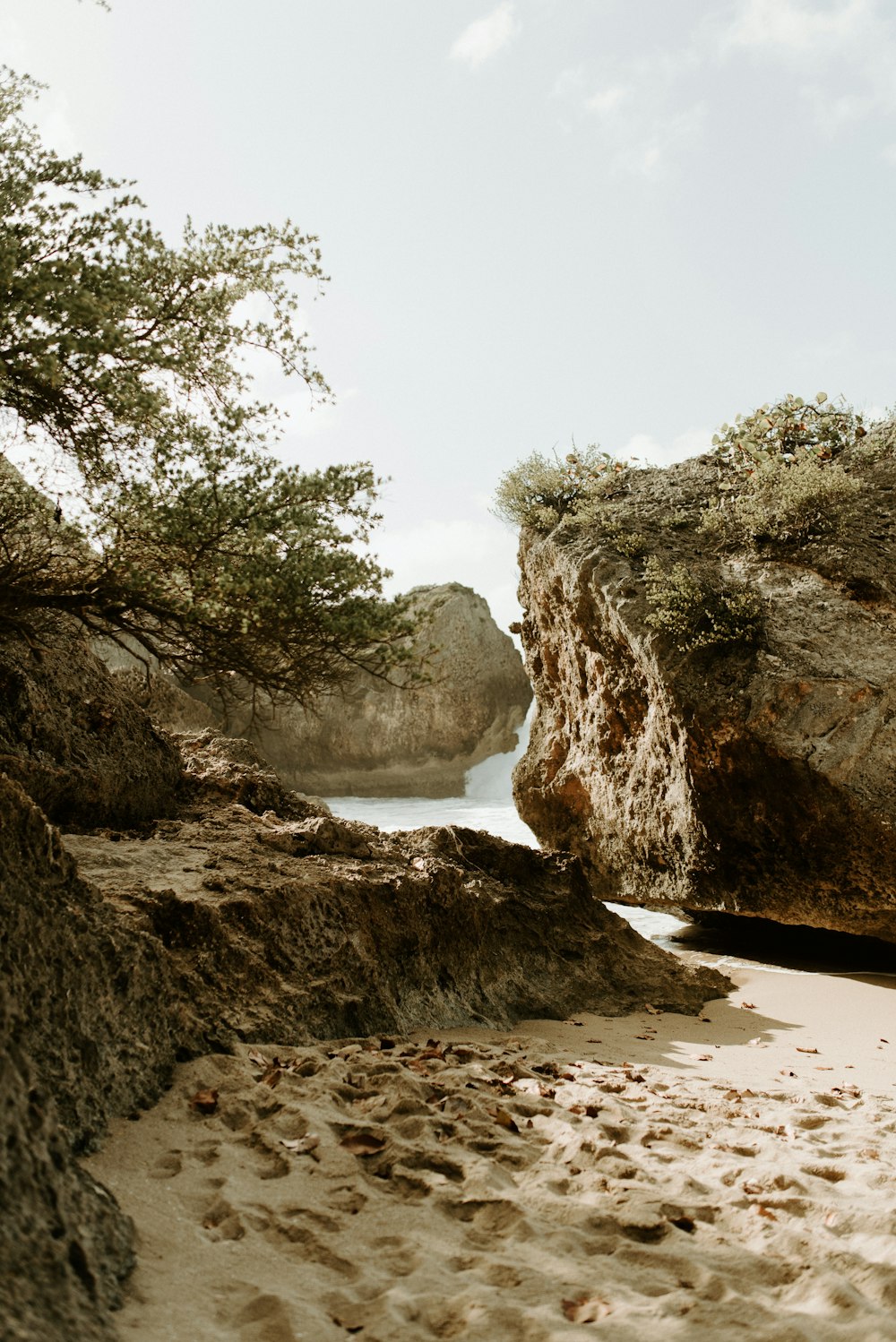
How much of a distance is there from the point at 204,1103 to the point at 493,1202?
1.31 m

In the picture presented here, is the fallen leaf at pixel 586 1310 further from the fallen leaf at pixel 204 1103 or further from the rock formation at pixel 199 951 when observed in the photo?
the fallen leaf at pixel 204 1103

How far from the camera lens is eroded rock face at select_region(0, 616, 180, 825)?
639 centimetres

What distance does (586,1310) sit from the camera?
8.02 ft

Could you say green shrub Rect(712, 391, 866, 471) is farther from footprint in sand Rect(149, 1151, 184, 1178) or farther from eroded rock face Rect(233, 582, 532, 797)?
eroded rock face Rect(233, 582, 532, 797)

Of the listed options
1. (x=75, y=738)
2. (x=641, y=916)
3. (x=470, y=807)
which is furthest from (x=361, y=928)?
(x=470, y=807)

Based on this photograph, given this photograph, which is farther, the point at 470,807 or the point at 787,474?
the point at 470,807

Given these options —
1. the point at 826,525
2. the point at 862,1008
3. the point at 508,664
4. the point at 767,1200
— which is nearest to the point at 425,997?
the point at 767,1200

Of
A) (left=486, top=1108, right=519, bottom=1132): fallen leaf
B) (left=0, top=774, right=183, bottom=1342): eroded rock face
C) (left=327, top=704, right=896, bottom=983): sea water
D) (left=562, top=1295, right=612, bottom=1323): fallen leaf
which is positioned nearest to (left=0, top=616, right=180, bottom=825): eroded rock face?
(left=0, top=774, right=183, bottom=1342): eroded rock face

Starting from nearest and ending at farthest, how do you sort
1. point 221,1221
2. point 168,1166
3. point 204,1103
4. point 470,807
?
point 221,1221 < point 168,1166 < point 204,1103 < point 470,807

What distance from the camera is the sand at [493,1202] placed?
243 centimetres

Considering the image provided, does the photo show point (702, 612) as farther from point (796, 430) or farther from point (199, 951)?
point (199, 951)

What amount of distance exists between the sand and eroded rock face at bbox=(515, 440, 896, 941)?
4.05 m

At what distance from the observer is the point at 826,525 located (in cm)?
999

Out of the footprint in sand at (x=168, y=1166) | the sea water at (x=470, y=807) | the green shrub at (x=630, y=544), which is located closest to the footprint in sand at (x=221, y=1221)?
the footprint in sand at (x=168, y=1166)
